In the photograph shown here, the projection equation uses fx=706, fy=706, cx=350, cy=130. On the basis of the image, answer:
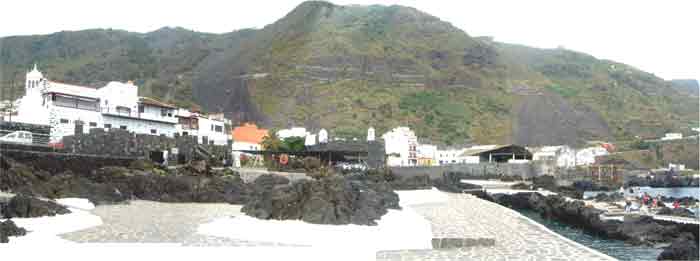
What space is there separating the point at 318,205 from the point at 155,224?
5.13m

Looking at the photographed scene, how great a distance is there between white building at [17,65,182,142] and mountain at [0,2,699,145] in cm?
7072

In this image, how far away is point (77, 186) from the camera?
26266mm

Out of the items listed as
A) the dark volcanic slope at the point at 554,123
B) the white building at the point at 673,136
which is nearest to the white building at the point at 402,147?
the dark volcanic slope at the point at 554,123

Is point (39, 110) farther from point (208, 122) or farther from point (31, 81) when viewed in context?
point (208, 122)

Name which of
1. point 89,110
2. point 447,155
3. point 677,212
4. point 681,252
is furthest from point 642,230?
point 447,155

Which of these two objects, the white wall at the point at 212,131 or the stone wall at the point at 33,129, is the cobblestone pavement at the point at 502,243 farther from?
the white wall at the point at 212,131

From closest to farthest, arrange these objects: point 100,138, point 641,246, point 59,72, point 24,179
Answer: point 641,246
point 24,179
point 100,138
point 59,72

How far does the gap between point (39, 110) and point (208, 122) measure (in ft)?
63.9

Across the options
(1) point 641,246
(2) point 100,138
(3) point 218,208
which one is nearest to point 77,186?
(3) point 218,208

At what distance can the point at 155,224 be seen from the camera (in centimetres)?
1902

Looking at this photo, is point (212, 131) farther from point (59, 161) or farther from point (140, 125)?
point (59, 161)

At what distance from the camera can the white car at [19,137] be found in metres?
36.2

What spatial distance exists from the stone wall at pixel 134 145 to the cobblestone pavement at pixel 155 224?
13376mm

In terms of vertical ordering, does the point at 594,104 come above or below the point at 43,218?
above
